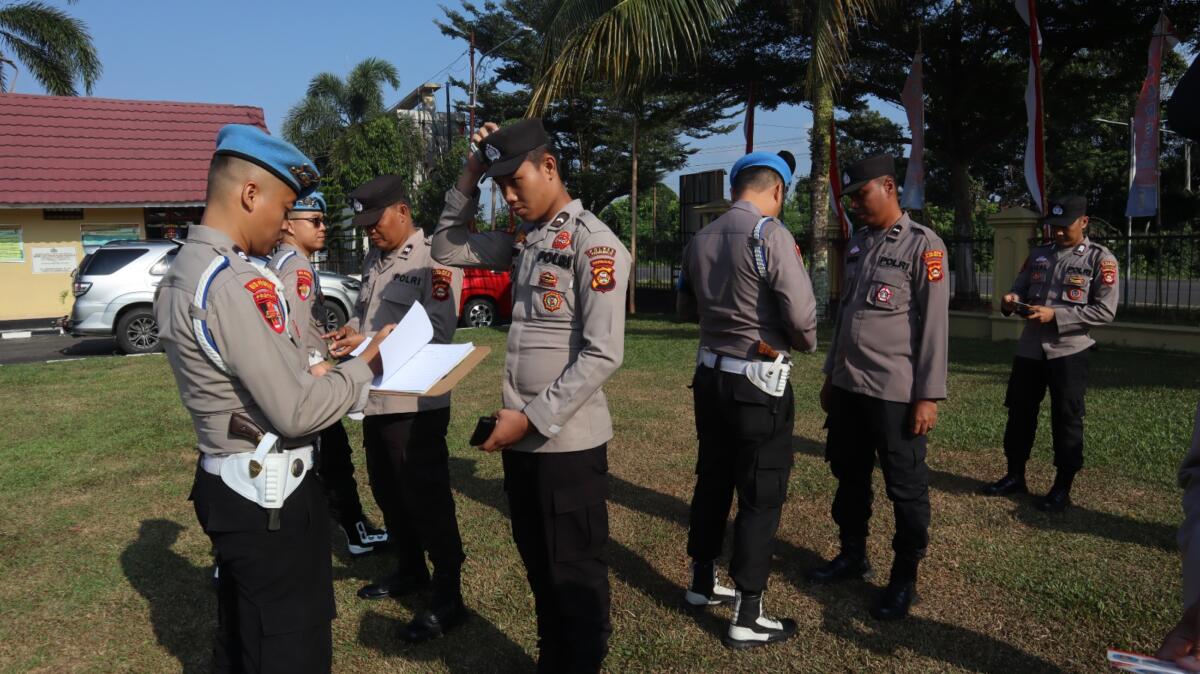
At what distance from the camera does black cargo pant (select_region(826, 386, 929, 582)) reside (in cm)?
363

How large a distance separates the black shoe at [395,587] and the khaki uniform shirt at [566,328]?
5.40 feet

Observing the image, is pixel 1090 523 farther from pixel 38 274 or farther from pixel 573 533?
pixel 38 274

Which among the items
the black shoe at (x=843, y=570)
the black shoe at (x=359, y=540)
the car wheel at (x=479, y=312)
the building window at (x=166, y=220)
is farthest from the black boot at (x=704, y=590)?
the building window at (x=166, y=220)

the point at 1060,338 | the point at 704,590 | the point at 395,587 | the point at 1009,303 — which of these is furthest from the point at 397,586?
the point at 1060,338

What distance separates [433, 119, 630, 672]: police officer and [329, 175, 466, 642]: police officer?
90 centimetres

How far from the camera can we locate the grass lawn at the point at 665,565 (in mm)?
Result: 3387

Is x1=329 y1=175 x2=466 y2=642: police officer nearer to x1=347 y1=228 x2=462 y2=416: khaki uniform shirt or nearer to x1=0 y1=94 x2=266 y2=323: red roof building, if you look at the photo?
x1=347 y1=228 x2=462 y2=416: khaki uniform shirt

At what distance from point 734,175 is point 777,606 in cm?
199

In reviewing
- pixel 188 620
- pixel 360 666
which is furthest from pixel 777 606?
pixel 188 620

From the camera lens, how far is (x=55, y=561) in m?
4.50

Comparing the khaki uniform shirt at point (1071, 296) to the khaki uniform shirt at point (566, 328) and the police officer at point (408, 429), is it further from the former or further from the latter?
the police officer at point (408, 429)

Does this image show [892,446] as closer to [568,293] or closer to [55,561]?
[568,293]

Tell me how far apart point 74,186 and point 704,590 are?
20.0m

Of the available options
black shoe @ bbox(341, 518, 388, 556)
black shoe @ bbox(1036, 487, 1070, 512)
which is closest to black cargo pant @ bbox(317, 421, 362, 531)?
black shoe @ bbox(341, 518, 388, 556)
